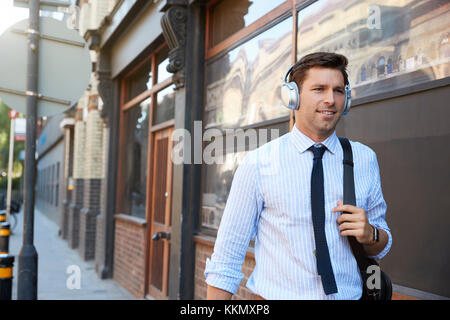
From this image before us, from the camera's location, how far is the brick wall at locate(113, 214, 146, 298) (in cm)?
833

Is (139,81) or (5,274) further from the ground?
(139,81)

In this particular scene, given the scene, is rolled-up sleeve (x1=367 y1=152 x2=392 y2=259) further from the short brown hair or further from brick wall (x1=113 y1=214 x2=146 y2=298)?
brick wall (x1=113 y1=214 x2=146 y2=298)

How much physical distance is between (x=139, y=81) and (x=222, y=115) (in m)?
4.00

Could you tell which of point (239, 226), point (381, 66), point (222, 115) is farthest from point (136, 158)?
point (239, 226)

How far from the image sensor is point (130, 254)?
9.07 meters

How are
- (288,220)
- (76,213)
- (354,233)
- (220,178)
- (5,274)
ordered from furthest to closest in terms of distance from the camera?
1. (76,213)
2. (220,178)
3. (5,274)
4. (288,220)
5. (354,233)

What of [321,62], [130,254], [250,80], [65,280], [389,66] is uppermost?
[250,80]

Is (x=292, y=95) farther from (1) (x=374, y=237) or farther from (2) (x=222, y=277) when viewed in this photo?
(2) (x=222, y=277)

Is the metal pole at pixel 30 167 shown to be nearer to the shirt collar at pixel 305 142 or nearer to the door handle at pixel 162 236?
the door handle at pixel 162 236

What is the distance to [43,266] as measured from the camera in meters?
11.4

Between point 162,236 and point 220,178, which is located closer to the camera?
point 220,178

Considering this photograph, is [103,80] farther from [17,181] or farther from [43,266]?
[17,181]

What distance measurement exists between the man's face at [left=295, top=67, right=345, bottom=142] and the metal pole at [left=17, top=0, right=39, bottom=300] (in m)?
3.15

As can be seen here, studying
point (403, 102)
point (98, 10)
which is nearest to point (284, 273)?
point (403, 102)
